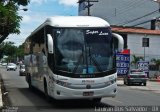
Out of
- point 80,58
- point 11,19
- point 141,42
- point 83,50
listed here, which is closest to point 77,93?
point 80,58

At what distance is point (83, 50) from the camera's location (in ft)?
59.5

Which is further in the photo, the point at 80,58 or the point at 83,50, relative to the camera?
the point at 83,50

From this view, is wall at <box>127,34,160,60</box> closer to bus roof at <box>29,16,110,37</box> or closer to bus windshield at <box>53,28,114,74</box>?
bus roof at <box>29,16,110,37</box>

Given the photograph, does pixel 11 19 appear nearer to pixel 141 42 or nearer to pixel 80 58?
pixel 80 58

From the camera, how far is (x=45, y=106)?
63.0 feet

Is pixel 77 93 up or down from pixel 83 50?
down

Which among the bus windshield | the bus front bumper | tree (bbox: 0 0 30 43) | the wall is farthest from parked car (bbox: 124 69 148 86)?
the wall

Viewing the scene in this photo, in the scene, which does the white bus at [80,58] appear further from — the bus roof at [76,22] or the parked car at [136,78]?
the parked car at [136,78]

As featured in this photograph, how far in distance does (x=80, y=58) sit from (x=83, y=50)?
14.2 inches

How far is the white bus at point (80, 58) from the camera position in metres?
17.8

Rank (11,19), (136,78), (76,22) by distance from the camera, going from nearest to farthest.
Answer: (76,22)
(11,19)
(136,78)

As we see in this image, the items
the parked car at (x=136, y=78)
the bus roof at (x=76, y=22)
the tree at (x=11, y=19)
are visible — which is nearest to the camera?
the bus roof at (x=76, y=22)

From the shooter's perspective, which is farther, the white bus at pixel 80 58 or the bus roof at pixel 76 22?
the bus roof at pixel 76 22

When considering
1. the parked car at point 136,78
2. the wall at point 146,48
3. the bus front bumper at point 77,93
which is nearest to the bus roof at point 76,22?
the bus front bumper at point 77,93
